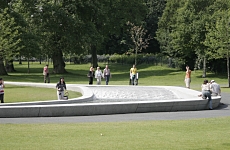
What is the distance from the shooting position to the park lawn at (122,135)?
1216cm

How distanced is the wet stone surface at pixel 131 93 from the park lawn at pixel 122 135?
35.9 feet

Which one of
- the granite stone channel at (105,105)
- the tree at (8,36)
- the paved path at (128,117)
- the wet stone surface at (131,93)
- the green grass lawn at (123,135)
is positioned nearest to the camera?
the green grass lawn at (123,135)

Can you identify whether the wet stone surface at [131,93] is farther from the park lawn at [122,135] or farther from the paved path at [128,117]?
the park lawn at [122,135]

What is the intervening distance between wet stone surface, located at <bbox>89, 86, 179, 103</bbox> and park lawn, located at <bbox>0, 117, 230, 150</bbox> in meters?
Answer: 10.9

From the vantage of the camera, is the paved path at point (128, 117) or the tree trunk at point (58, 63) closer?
the paved path at point (128, 117)

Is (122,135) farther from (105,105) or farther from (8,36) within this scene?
(8,36)

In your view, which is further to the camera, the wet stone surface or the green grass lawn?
the wet stone surface

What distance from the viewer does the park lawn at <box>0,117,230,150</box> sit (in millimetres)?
12156

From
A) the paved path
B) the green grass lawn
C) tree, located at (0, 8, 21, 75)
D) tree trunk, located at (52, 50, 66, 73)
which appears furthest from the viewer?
tree trunk, located at (52, 50, 66, 73)

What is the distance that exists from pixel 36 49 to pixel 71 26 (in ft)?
20.7

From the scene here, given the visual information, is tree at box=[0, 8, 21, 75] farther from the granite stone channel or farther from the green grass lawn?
the green grass lawn

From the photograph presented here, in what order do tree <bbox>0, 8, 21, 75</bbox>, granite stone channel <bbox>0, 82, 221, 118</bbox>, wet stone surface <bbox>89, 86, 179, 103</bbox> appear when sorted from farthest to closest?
tree <bbox>0, 8, 21, 75</bbox>, wet stone surface <bbox>89, 86, 179, 103</bbox>, granite stone channel <bbox>0, 82, 221, 118</bbox>

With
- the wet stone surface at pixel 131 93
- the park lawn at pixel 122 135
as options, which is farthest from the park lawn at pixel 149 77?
the park lawn at pixel 122 135

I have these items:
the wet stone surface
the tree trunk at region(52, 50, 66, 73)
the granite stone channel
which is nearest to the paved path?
the granite stone channel
